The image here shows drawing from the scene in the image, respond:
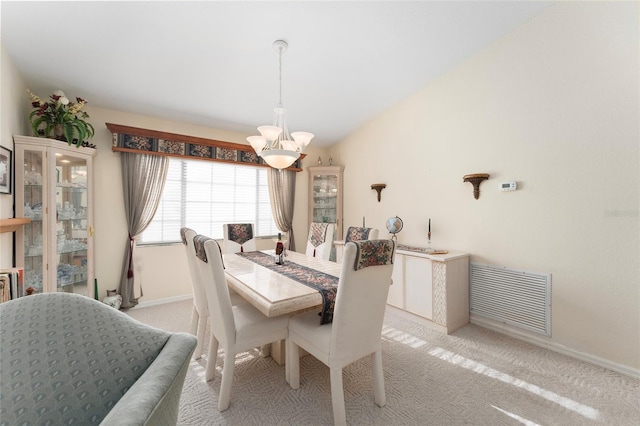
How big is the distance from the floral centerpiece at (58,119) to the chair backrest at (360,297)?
305cm

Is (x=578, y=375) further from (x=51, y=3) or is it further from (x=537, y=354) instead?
(x=51, y=3)

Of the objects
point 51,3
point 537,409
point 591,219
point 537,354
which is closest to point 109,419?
point 537,409

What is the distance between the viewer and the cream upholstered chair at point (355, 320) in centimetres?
149

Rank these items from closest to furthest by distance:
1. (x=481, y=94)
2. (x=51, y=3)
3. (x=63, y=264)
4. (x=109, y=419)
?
(x=109, y=419) → (x=51, y=3) → (x=63, y=264) → (x=481, y=94)

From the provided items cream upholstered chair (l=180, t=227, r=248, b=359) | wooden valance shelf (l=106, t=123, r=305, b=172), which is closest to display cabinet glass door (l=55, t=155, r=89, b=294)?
wooden valance shelf (l=106, t=123, r=305, b=172)

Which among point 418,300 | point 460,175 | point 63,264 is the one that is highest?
point 460,175

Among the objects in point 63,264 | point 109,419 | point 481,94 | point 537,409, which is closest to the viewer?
point 109,419

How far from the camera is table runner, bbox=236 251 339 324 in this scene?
1771mm

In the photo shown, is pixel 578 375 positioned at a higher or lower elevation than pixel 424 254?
lower

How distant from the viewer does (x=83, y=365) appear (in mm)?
777

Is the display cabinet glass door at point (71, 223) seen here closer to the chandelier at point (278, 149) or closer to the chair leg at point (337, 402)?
the chandelier at point (278, 149)

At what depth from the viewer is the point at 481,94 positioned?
297 centimetres

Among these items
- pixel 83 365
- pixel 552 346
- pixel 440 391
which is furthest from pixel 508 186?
pixel 83 365

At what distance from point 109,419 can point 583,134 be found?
3473mm
